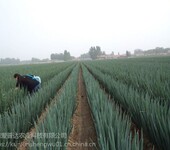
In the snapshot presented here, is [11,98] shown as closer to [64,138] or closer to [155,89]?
[64,138]

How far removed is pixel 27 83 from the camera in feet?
17.9

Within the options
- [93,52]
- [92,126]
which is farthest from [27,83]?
[93,52]

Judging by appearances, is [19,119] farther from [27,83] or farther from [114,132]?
[27,83]

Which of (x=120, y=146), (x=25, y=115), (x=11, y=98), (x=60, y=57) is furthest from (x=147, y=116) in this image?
(x=60, y=57)

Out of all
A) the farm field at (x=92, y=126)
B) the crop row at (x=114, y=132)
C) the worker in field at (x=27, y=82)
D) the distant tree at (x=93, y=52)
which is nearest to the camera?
the crop row at (x=114, y=132)

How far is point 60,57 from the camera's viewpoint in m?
133

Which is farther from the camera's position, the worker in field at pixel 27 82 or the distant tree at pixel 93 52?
the distant tree at pixel 93 52

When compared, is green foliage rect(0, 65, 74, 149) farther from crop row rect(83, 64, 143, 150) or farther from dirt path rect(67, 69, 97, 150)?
crop row rect(83, 64, 143, 150)

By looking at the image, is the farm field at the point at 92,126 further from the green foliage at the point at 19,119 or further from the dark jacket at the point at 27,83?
the dark jacket at the point at 27,83

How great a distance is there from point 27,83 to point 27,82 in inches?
1.8

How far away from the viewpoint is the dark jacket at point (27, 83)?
210 inches

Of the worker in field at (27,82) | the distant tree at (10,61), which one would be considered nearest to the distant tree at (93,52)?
the distant tree at (10,61)

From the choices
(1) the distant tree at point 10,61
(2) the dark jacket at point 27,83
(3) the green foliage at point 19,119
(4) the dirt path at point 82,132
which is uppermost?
(1) the distant tree at point 10,61

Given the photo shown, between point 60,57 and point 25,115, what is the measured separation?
13143cm
